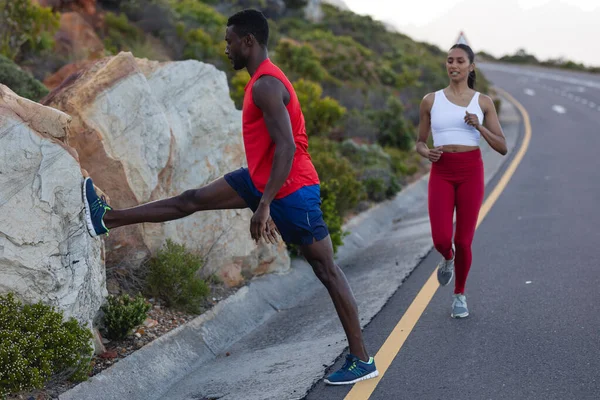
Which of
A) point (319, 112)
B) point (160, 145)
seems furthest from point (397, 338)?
point (319, 112)

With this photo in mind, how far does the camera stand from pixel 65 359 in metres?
4.65

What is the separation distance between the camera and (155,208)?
5176mm

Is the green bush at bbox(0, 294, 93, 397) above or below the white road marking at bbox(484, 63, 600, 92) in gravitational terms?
above

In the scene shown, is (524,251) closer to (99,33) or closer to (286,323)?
(286,323)

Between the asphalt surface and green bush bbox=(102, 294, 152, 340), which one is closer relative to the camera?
the asphalt surface

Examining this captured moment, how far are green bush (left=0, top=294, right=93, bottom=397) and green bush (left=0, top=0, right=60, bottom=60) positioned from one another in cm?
833

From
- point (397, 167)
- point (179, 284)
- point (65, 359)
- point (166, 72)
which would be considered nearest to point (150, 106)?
point (166, 72)

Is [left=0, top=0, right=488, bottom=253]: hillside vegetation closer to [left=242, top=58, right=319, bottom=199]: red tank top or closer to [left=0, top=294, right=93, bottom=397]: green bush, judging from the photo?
[left=0, top=294, right=93, bottom=397]: green bush

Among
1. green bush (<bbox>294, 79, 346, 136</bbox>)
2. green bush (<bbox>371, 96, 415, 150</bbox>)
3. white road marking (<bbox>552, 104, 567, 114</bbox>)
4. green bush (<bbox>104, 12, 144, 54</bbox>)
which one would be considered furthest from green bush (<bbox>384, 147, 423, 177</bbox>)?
white road marking (<bbox>552, 104, 567, 114</bbox>)

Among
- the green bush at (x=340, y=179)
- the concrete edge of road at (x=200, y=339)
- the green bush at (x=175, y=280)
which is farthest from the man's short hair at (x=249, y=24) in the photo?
the green bush at (x=340, y=179)

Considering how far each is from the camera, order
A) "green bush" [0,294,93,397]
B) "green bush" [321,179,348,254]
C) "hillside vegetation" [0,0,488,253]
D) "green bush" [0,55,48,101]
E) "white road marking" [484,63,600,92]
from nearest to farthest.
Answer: "green bush" [0,294,93,397]
"green bush" [0,55,48,101]
"green bush" [321,179,348,254]
"hillside vegetation" [0,0,488,253]
"white road marking" [484,63,600,92]

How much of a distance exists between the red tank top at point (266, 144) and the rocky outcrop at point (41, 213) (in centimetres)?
119

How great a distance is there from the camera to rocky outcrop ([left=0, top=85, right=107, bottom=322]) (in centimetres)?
477

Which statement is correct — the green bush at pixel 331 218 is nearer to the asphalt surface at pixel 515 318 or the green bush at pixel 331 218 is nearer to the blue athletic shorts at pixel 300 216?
the asphalt surface at pixel 515 318
